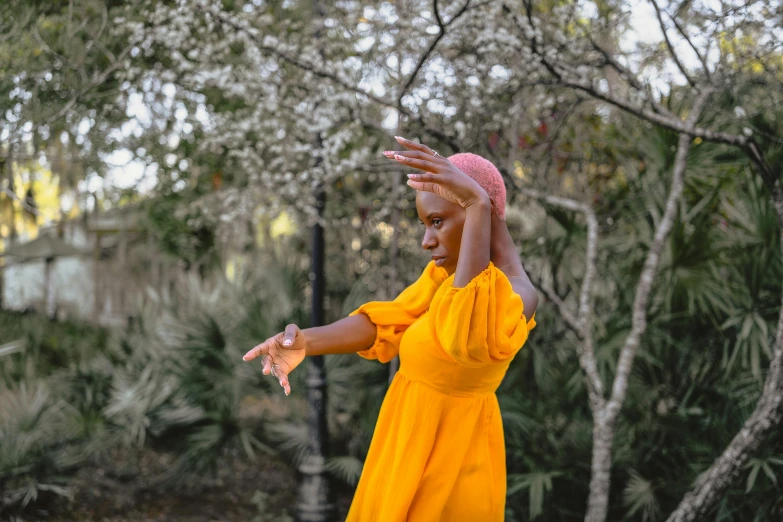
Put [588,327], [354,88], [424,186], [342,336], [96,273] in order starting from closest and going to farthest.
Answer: [424,186] < [342,336] < [354,88] < [588,327] < [96,273]

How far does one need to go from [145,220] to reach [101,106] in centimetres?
414

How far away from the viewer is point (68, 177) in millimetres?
11523

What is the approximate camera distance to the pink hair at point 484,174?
2203 mm

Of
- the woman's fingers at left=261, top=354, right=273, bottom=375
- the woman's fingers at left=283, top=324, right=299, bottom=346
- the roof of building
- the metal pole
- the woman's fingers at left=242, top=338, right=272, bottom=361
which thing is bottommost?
the metal pole

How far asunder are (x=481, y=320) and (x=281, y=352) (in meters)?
0.60

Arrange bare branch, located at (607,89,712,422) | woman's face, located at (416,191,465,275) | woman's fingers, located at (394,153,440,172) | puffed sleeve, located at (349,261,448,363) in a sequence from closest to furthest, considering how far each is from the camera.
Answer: woman's fingers, located at (394,153,440,172) < woman's face, located at (416,191,465,275) < puffed sleeve, located at (349,261,448,363) < bare branch, located at (607,89,712,422)

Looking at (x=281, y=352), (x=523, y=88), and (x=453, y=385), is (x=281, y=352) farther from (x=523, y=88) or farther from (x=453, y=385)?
(x=523, y=88)

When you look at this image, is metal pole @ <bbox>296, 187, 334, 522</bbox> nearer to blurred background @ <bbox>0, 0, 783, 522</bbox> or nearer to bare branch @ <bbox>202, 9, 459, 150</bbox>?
blurred background @ <bbox>0, 0, 783, 522</bbox>

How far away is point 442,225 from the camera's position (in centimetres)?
222

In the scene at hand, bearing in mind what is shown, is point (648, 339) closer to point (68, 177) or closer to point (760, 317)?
point (760, 317)

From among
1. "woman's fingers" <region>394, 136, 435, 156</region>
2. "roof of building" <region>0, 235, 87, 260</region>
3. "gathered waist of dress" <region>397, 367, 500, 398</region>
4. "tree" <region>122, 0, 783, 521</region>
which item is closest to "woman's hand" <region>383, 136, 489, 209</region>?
"woman's fingers" <region>394, 136, 435, 156</region>

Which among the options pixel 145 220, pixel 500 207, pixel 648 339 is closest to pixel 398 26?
pixel 648 339

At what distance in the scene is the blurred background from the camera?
4.51 metres

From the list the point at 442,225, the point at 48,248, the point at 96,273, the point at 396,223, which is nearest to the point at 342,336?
the point at 442,225
